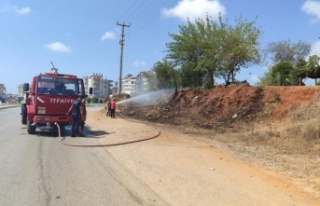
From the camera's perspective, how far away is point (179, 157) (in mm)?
12164

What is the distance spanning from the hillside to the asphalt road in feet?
12.7

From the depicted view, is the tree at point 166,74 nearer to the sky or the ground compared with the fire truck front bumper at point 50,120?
nearer to the sky

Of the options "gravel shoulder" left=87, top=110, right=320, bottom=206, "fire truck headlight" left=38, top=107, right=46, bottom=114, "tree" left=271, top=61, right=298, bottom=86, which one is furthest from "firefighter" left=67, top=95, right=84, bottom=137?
"tree" left=271, top=61, right=298, bottom=86

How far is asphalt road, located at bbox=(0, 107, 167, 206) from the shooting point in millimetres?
7418

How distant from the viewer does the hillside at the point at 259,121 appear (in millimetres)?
12090

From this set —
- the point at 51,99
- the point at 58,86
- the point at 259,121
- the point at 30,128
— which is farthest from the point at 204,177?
the point at 259,121

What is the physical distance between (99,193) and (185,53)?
2851 centimetres

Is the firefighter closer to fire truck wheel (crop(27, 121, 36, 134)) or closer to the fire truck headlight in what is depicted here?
the fire truck headlight

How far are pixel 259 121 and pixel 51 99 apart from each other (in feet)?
34.7

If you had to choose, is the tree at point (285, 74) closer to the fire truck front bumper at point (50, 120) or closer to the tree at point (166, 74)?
the tree at point (166, 74)

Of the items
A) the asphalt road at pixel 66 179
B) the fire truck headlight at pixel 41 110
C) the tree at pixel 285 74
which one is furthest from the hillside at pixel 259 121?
the fire truck headlight at pixel 41 110

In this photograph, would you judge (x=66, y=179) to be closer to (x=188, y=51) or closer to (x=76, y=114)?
(x=76, y=114)

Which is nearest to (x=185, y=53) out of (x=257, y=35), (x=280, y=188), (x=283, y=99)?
(x=257, y=35)

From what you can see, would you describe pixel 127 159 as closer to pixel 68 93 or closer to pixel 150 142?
pixel 150 142
